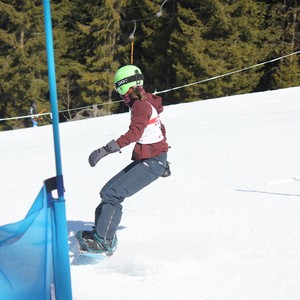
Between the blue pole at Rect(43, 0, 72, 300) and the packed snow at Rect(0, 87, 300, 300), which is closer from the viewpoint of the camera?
the blue pole at Rect(43, 0, 72, 300)

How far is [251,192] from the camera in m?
5.82

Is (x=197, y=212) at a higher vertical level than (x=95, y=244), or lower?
lower

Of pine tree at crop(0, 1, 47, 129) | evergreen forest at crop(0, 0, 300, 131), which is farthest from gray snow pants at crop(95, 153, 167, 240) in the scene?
pine tree at crop(0, 1, 47, 129)

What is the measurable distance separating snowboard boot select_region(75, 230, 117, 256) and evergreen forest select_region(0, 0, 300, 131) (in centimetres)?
2545

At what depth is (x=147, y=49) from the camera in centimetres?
3400

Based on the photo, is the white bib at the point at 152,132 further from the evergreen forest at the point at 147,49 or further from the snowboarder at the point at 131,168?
the evergreen forest at the point at 147,49

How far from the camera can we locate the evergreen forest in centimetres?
3041

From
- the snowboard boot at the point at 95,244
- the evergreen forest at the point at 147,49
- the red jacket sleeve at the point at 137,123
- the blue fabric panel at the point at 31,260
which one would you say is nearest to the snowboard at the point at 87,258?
the snowboard boot at the point at 95,244

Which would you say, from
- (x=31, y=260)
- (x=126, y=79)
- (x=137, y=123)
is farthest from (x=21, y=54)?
(x=31, y=260)

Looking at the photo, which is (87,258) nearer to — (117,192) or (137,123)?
(117,192)

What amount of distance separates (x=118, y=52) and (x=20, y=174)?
26.0 metres

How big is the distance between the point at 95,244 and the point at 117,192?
44 centimetres

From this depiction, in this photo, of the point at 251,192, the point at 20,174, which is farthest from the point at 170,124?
the point at 251,192

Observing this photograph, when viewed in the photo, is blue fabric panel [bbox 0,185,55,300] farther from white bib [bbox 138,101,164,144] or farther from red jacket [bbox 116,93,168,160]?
white bib [bbox 138,101,164,144]
